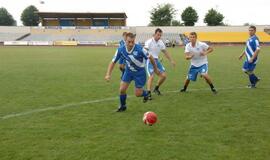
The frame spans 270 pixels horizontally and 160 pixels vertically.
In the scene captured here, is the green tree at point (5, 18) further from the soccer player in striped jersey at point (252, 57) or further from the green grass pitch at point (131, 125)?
the soccer player in striped jersey at point (252, 57)

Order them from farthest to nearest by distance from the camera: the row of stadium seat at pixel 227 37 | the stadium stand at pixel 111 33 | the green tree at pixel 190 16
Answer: the green tree at pixel 190 16 → the stadium stand at pixel 111 33 → the row of stadium seat at pixel 227 37

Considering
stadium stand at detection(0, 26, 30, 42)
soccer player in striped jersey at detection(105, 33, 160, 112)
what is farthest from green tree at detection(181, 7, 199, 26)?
soccer player in striped jersey at detection(105, 33, 160, 112)

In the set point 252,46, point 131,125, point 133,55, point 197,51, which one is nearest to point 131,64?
point 133,55

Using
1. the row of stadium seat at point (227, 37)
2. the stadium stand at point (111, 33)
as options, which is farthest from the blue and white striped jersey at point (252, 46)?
the stadium stand at point (111, 33)

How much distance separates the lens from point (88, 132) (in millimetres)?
6559

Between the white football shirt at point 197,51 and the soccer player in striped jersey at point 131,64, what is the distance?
2566 mm

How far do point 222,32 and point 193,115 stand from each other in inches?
2558

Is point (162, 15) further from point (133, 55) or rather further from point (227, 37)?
point (133, 55)

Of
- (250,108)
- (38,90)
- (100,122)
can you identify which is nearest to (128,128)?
(100,122)

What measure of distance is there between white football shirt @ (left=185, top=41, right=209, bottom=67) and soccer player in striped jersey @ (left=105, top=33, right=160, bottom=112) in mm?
2566

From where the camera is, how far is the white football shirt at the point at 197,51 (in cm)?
1078

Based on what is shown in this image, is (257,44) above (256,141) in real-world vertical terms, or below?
above

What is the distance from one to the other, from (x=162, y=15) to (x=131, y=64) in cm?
7993

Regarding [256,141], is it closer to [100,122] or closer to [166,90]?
[100,122]
